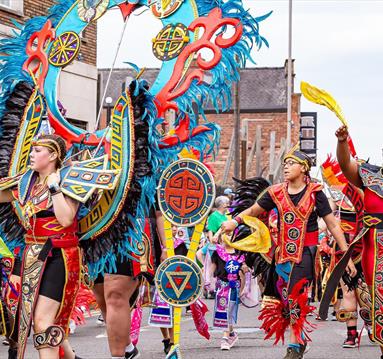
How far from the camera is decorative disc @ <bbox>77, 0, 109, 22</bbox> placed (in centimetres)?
869

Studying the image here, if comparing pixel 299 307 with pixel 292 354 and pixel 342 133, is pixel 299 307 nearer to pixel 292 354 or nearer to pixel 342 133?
pixel 292 354

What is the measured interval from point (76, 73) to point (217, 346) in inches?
362

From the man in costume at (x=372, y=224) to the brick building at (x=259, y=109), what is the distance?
37.2 m

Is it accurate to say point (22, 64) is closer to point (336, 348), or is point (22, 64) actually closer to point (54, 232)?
point (54, 232)

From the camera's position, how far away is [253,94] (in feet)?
178

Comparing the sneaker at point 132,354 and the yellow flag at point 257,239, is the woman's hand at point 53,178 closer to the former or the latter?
the sneaker at point 132,354

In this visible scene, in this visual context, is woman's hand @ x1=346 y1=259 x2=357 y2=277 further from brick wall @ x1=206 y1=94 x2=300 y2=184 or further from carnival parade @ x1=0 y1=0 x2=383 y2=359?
brick wall @ x1=206 y1=94 x2=300 y2=184

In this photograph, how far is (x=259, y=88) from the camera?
5494 cm

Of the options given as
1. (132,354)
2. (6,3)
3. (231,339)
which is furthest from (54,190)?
(6,3)

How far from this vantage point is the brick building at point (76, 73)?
60.2 feet

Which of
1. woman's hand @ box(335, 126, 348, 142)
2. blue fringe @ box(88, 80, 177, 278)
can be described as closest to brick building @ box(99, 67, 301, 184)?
blue fringe @ box(88, 80, 177, 278)

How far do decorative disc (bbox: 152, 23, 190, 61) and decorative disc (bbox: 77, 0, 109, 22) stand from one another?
1.77 feet

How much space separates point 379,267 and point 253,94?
154 feet

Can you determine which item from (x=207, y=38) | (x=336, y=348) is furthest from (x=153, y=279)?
(x=336, y=348)
